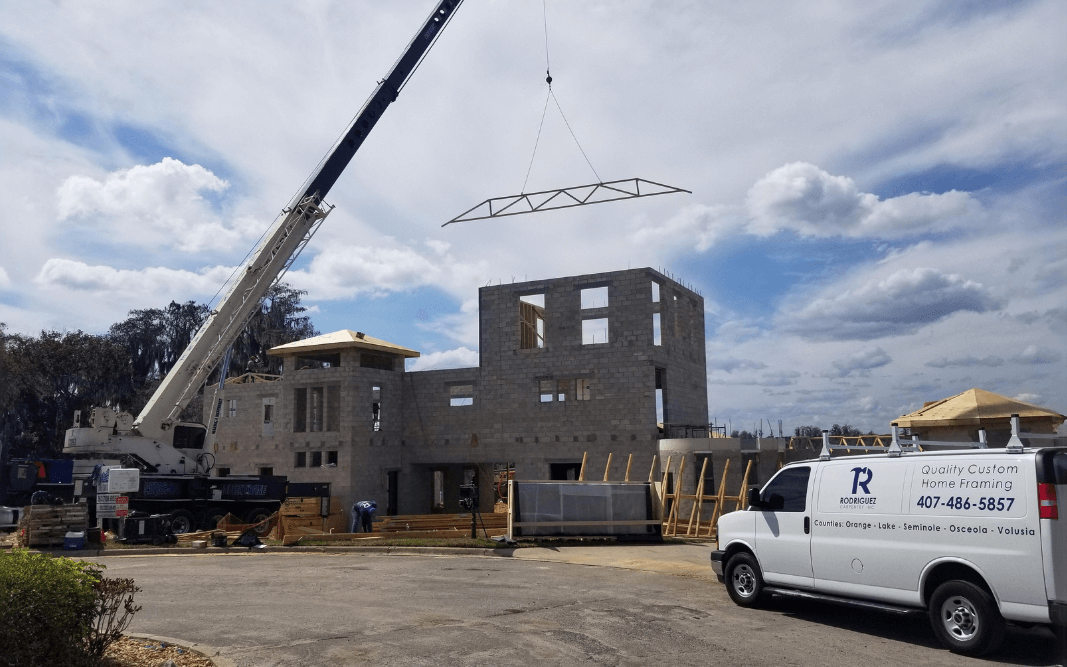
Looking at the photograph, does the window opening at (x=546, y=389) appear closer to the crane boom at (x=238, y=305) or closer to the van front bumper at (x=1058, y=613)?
the crane boom at (x=238, y=305)

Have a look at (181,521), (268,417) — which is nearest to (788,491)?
(181,521)

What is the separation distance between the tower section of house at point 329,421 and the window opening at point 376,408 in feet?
0.15

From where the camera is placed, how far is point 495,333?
3328 cm

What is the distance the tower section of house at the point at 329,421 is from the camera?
3381 centimetres

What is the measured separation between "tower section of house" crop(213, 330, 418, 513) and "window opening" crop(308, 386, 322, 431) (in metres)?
0.05

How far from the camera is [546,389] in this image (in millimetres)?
33250

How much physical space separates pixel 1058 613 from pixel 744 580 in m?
4.30

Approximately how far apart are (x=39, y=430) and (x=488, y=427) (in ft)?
117

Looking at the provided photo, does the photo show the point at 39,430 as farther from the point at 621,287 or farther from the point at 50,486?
Result: the point at 621,287

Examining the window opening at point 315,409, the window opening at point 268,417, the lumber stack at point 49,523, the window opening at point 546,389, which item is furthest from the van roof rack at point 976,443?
the window opening at point 268,417

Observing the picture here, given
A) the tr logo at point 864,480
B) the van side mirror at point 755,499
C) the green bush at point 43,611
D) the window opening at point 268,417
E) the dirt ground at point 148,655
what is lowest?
the dirt ground at point 148,655

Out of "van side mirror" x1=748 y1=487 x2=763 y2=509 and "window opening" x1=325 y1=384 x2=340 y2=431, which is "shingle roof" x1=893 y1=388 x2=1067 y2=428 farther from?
"window opening" x1=325 y1=384 x2=340 y2=431

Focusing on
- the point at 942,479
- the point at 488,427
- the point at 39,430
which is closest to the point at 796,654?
the point at 942,479

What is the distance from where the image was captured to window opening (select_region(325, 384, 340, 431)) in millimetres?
35656
